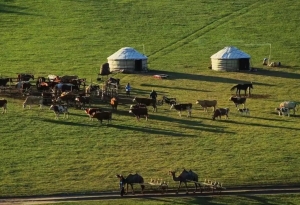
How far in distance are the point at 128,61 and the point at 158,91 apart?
9.20 m

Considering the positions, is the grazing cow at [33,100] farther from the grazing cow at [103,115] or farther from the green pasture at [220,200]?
the green pasture at [220,200]

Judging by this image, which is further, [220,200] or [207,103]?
[207,103]

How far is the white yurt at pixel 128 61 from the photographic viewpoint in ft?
242

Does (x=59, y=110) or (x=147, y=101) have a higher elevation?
(x=147, y=101)

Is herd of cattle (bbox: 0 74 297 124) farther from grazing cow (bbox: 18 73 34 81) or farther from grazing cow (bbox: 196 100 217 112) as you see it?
grazing cow (bbox: 18 73 34 81)

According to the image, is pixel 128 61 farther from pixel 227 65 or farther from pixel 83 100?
pixel 83 100

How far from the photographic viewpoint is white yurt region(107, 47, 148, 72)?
73812 mm

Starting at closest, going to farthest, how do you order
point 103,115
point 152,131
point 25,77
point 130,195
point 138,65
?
point 130,195 < point 152,131 < point 103,115 < point 25,77 < point 138,65

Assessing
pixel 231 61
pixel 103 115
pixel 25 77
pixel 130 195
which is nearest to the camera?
pixel 130 195

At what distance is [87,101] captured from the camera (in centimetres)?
5884

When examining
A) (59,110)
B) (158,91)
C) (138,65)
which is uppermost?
(138,65)

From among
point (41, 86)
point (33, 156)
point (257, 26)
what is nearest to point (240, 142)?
point (33, 156)

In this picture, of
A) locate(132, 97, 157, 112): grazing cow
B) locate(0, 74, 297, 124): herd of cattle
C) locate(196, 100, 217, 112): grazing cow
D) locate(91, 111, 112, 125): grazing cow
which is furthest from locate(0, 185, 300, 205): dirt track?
locate(132, 97, 157, 112): grazing cow

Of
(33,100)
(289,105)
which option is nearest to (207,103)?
(289,105)
